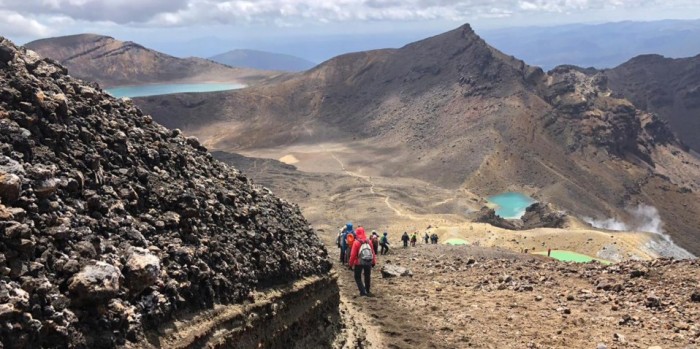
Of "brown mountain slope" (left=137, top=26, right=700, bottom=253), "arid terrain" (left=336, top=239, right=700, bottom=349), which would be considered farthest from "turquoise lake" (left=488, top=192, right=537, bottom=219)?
"arid terrain" (left=336, top=239, right=700, bottom=349)

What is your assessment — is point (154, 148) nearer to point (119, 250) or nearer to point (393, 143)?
point (119, 250)

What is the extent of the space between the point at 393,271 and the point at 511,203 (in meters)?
54.6

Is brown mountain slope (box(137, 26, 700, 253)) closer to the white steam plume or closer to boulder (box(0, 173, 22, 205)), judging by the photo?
the white steam plume

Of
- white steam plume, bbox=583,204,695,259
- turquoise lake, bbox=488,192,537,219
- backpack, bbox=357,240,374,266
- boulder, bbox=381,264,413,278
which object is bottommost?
white steam plume, bbox=583,204,695,259

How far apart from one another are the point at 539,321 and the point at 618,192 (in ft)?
244

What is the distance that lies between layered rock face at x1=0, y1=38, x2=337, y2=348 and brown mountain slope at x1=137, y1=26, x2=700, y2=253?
60.0 meters

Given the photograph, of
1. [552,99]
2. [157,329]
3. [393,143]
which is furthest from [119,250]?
[552,99]

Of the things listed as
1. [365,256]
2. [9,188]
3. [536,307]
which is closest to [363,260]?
[365,256]

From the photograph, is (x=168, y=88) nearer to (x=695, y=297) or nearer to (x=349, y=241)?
(x=349, y=241)

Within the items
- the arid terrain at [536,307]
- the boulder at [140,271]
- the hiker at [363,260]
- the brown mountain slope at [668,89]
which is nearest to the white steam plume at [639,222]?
the arid terrain at [536,307]

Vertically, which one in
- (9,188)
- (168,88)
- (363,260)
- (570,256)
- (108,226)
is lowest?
(570,256)

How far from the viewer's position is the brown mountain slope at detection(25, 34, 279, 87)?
14062cm

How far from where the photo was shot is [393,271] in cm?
1606

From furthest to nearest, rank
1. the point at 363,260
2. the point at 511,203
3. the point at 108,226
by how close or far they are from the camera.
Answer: the point at 511,203, the point at 363,260, the point at 108,226
